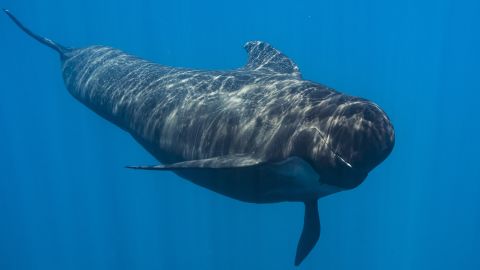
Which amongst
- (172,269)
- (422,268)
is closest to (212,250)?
(172,269)

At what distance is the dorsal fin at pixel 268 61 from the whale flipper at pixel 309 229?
2819 millimetres

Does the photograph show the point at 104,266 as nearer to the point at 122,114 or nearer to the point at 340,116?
the point at 122,114

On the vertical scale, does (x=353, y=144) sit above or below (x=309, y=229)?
above

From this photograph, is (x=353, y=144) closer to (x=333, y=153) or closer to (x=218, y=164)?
(x=333, y=153)

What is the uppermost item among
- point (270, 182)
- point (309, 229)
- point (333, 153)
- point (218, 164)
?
point (333, 153)

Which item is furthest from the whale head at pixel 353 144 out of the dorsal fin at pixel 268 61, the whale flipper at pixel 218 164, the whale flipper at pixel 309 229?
the dorsal fin at pixel 268 61

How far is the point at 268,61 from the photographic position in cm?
1040

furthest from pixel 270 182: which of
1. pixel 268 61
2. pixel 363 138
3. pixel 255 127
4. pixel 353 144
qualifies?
pixel 268 61

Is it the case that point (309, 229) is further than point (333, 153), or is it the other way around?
point (309, 229)

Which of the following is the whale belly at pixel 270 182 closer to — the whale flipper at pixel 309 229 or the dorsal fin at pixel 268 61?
the whale flipper at pixel 309 229

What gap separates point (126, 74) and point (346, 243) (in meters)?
25.9

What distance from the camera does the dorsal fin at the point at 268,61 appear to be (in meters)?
9.79

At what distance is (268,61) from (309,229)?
4.08 meters

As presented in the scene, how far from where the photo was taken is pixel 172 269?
31.6 meters
